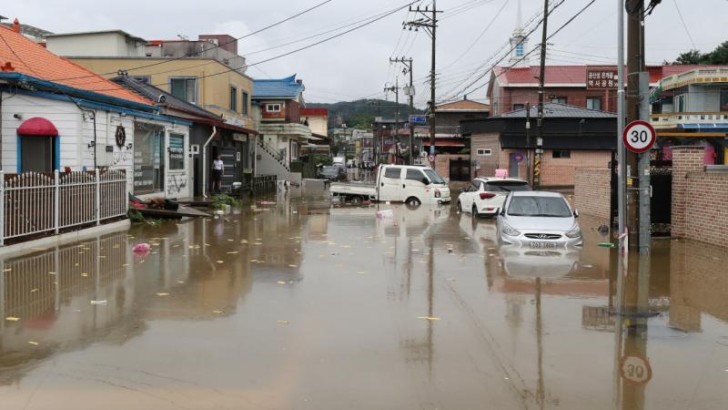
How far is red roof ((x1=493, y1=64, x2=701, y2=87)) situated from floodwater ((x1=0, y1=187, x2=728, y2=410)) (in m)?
43.4

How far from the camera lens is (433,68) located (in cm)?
4572

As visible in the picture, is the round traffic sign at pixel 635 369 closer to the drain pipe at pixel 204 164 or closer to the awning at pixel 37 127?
the awning at pixel 37 127

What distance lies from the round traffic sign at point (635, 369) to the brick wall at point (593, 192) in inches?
657

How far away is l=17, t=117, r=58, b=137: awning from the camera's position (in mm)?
17953

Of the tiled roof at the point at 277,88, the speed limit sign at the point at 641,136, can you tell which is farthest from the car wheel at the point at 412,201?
the tiled roof at the point at 277,88

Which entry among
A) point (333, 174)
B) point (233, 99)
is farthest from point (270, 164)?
point (333, 174)

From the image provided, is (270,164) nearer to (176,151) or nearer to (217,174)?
(217,174)

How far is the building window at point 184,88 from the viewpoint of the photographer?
3662 centimetres

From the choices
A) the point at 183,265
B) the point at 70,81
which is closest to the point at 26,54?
the point at 70,81

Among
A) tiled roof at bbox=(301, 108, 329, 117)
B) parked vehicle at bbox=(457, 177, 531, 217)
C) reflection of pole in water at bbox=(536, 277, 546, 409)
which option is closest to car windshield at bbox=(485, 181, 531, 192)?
parked vehicle at bbox=(457, 177, 531, 217)

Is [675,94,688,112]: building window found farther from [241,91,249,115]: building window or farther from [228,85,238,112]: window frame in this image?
[228,85,238,112]: window frame

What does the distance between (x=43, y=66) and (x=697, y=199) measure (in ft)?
60.4

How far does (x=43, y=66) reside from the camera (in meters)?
20.8

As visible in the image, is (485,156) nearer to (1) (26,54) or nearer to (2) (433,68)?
(2) (433,68)
